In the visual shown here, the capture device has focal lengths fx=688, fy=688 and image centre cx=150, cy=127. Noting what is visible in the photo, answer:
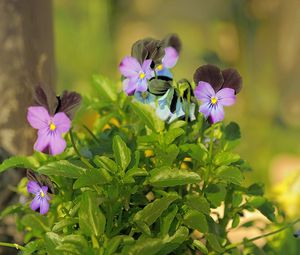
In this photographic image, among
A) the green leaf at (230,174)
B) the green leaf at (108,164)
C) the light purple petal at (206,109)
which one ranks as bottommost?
the green leaf at (230,174)

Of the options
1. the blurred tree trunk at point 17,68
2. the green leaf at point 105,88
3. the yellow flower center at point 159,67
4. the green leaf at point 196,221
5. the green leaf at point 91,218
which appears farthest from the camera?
the blurred tree trunk at point 17,68

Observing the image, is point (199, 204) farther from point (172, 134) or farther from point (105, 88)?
point (105, 88)

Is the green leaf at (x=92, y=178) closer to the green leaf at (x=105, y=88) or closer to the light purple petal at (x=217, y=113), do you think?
the light purple petal at (x=217, y=113)

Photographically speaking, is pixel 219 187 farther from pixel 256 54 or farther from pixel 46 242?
pixel 256 54

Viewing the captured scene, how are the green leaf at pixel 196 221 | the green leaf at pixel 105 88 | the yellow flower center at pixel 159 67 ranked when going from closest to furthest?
the green leaf at pixel 196 221
the yellow flower center at pixel 159 67
the green leaf at pixel 105 88

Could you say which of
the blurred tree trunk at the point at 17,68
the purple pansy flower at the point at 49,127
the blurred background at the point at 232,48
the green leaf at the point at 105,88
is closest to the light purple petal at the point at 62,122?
the purple pansy flower at the point at 49,127

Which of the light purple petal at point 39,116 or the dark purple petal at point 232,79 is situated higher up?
the dark purple petal at point 232,79

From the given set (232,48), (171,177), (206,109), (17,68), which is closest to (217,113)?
(206,109)

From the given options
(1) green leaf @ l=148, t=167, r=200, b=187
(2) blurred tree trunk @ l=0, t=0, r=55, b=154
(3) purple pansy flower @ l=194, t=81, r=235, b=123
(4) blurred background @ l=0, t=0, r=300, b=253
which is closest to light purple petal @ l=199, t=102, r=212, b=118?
(3) purple pansy flower @ l=194, t=81, r=235, b=123

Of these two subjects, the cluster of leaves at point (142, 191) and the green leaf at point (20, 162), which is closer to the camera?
the cluster of leaves at point (142, 191)
